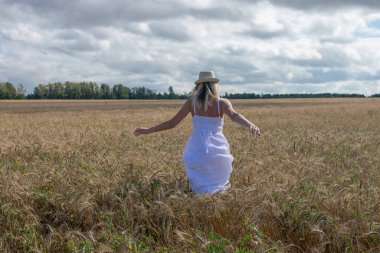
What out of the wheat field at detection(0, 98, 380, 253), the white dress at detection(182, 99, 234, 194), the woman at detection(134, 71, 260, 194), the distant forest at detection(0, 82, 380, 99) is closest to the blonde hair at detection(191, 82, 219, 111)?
the woman at detection(134, 71, 260, 194)

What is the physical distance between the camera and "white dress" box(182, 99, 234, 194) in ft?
17.6

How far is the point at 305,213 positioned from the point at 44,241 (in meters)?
2.49

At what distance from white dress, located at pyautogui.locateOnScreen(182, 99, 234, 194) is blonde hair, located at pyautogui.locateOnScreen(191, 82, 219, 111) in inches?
7.6

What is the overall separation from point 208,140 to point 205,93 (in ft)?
2.03

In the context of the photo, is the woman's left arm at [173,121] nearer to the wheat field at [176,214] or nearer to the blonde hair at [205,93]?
the blonde hair at [205,93]

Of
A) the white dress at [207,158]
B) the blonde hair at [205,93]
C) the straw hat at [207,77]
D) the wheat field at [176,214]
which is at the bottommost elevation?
the wheat field at [176,214]

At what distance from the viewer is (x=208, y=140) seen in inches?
218

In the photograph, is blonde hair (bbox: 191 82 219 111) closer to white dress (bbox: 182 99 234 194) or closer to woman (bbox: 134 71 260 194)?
woman (bbox: 134 71 260 194)

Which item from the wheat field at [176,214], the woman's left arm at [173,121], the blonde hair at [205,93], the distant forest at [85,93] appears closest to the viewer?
the wheat field at [176,214]

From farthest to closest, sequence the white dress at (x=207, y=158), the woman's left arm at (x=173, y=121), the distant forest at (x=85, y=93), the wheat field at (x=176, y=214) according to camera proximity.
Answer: the distant forest at (x=85, y=93)
the woman's left arm at (x=173, y=121)
the white dress at (x=207, y=158)
the wheat field at (x=176, y=214)

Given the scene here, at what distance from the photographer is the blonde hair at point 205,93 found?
5547mm

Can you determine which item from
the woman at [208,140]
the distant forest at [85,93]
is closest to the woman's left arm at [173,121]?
the woman at [208,140]

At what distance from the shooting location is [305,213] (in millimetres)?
4199

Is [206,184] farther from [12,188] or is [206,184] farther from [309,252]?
[12,188]
